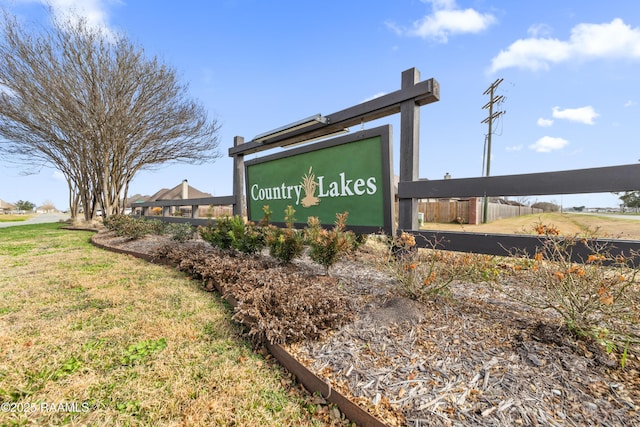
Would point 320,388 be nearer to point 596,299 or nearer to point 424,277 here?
point 424,277

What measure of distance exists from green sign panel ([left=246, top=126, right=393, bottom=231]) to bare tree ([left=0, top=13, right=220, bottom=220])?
1002 centimetres

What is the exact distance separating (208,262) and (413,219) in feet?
9.65

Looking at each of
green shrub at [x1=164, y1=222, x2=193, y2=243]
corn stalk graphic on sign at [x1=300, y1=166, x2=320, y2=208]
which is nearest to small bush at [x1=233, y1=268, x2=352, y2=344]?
→ corn stalk graphic on sign at [x1=300, y1=166, x2=320, y2=208]

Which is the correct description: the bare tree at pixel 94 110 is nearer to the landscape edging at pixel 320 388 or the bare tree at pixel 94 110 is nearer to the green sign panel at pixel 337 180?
the green sign panel at pixel 337 180

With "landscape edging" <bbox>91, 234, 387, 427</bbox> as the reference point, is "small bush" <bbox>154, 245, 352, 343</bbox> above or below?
above

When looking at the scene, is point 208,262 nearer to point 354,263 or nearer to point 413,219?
point 354,263

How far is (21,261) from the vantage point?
519 centimetres

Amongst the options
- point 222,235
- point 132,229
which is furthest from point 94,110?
point 222,235

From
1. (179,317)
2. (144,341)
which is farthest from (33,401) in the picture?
(179,317)

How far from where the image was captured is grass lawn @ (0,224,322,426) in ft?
4.99

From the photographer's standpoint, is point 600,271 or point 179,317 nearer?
point 600,271

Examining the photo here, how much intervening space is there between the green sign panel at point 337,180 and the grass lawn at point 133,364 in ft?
6.77

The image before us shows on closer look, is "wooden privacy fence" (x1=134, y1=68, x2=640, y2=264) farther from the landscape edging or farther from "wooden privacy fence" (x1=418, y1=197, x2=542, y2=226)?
"wooden privacy fence" (x1=418, y1=197, x2=542, y2=226)

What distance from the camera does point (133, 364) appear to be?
1.95m
